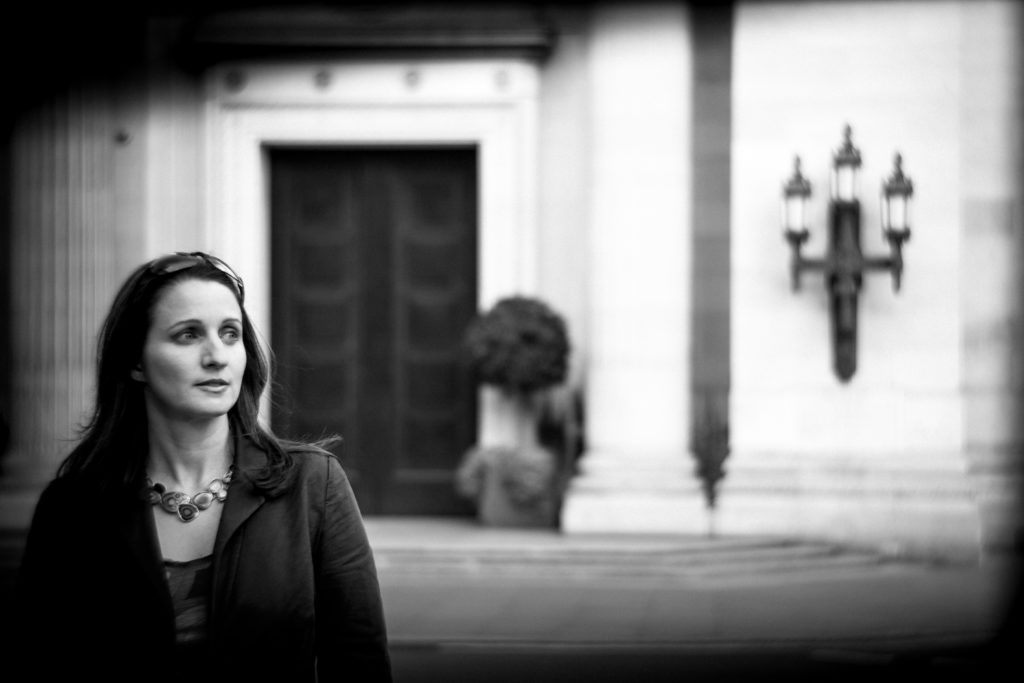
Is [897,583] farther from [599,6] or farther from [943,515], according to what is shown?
[599,6]

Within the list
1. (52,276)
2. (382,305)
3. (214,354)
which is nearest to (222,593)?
(214,354)

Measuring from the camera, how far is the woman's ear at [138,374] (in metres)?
2.77

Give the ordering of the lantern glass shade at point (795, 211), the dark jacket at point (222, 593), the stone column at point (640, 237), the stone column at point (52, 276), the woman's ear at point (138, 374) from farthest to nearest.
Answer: the stone column at point (52, 276) → the stone column at point (640, 237) → the lantern glass shade at point (795, 211) → the woman's ear at point (138, 374) → the dark jacket at point (222, 593)

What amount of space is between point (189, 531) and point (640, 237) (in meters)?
9.54

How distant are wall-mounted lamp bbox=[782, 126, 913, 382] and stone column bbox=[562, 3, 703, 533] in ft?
3.16

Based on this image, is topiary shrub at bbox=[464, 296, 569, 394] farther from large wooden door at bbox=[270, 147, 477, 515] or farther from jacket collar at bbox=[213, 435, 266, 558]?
jacket collar at bbox=[213, 435, 266, 558]

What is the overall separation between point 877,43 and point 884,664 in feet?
19.7

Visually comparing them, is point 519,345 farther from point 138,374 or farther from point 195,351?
point 195,351

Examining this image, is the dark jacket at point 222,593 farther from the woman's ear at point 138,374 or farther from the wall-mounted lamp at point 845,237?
the wall-mounted lamp at point 845,237

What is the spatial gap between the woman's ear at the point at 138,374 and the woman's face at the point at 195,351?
6 centimetres

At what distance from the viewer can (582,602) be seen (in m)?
9.41

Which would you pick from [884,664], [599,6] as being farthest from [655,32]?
[884,664]

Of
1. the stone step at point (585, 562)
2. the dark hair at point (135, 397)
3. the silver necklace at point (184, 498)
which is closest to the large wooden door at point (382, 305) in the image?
the stone step at point (585, 562)

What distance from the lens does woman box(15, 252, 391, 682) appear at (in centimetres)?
253
